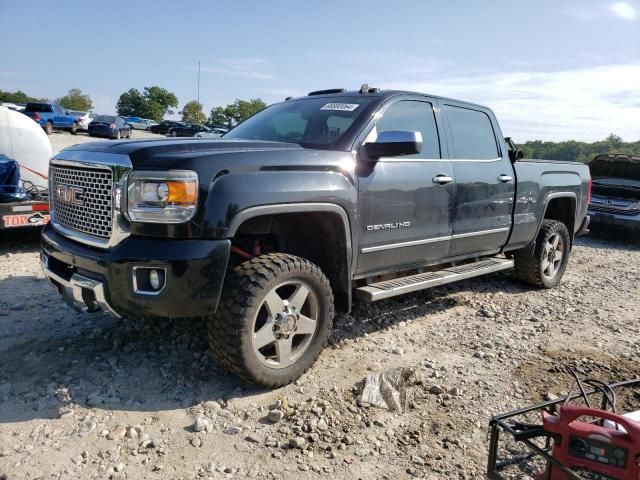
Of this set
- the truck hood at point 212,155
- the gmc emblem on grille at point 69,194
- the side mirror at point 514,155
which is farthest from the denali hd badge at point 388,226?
the side mirror at point 514,155

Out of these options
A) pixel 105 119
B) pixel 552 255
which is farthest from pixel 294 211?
pixel 105 119

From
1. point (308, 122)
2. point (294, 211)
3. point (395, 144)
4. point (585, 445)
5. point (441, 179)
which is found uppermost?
point (308, 122)

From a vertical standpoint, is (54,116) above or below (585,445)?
above

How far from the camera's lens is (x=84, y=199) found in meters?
3.23

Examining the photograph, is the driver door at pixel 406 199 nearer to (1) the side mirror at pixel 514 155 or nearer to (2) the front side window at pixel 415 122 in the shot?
(2) the front side window at pixel 415 122

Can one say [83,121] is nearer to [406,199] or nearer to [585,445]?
[406,199]

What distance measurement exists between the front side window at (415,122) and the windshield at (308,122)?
0.65 feet

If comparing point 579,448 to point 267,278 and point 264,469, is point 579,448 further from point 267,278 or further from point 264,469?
point 267,278

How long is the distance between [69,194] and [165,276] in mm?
1067

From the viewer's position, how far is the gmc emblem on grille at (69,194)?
3276 mm

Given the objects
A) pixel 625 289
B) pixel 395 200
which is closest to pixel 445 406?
pixel 395 200

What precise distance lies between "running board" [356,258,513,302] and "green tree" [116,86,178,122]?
7849 centimetres

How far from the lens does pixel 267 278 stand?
311 centimetres

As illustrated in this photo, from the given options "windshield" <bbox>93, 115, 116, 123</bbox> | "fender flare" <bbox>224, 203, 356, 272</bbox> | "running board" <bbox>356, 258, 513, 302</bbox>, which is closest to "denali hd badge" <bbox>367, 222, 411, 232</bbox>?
"fender flare" <bbox>224, 203, 356, 272</bbox>
